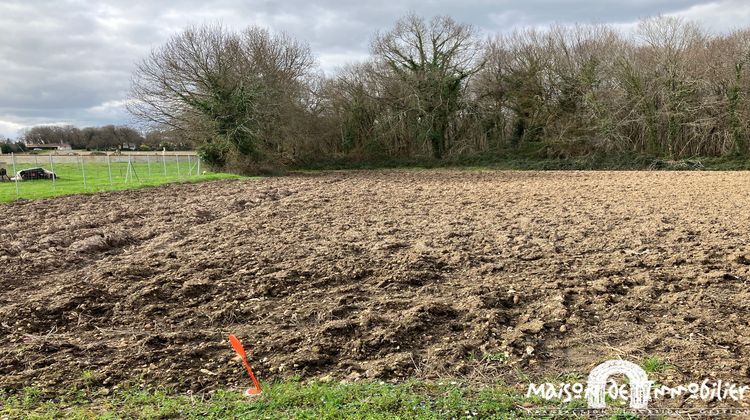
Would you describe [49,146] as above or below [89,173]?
above

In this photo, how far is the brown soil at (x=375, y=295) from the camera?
4426 mm

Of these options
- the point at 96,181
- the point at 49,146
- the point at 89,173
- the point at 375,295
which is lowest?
the point at 375,295

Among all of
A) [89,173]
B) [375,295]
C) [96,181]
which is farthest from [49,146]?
[375,295]

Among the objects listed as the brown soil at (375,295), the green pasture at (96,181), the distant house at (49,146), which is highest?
the distant house at (49,146)

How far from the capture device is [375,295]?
6.30m

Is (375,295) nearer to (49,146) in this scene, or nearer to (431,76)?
(431,76)

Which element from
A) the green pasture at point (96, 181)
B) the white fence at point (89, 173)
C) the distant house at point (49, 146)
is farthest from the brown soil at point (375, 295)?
the distant house at point (49, 146)

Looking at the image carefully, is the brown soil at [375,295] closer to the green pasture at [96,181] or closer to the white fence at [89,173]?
the green pasture at [96,181]

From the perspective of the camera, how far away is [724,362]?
406cm

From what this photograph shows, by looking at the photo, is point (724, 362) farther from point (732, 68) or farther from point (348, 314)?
point (732, 68)

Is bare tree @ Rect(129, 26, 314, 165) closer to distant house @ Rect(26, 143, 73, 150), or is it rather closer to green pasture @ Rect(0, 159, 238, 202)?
green pasture @ Rect(0, 159, 238, 202)

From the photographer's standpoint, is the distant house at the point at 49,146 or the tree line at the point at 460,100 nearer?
the tree line at the point at 460,100

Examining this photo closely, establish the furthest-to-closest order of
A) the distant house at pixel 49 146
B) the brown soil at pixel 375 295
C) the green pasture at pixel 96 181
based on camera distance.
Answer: the distant house at pixel 49 146
the green pasture at pixel 96 181
the brown soil at pixel 375 295

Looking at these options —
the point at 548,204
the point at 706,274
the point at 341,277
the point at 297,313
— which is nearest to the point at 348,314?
the point at 297,313
